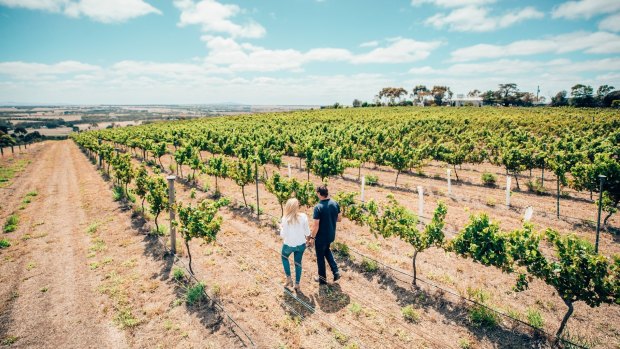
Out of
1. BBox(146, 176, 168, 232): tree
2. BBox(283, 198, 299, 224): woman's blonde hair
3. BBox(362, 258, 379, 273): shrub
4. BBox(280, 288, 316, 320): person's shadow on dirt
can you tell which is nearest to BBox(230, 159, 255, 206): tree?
BBox(146, 176, 168, 232): tree

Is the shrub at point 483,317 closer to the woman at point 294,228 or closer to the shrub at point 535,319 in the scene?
the shrub at point 535,319

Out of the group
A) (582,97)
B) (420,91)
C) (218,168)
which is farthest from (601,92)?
(218,168)

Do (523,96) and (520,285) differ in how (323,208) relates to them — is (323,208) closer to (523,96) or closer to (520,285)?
(520,285)

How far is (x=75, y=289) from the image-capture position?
7.86 meters

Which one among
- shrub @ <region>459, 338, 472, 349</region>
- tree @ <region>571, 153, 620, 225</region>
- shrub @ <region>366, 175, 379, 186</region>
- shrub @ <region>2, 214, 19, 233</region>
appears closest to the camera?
shrub @ <region>459, 338, 472, 349</region>

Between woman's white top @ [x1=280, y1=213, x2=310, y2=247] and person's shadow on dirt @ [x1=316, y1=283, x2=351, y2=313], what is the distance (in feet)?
4.96

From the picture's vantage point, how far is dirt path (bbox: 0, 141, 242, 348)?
20.2 ft

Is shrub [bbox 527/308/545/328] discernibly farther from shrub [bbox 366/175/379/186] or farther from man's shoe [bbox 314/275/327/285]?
shrub [bbox 366/175/379/186]

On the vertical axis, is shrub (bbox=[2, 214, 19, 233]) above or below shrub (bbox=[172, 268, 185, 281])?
above

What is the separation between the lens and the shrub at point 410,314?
21.1 ft

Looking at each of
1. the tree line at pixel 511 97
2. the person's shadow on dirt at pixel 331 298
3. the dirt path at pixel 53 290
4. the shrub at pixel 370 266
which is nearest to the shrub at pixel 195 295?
the dirt path at pixel 53 290

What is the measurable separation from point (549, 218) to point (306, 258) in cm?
1018

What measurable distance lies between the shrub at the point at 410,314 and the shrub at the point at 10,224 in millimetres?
14818

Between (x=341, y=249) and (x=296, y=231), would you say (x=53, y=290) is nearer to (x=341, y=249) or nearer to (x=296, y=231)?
(x=296, y=231)
